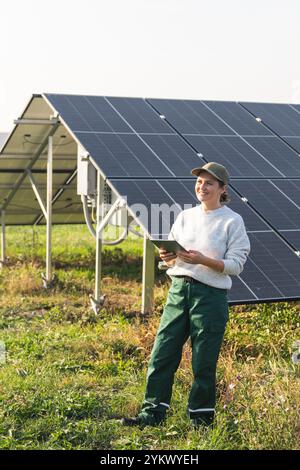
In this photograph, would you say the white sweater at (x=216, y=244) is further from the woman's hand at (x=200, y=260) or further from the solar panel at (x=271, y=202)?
the solar panel at (x=271, y=202)

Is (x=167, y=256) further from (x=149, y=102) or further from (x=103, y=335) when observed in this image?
(x=149, y=102)

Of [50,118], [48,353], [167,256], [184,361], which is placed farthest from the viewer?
[50,118]

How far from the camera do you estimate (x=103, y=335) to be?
30.1 ft

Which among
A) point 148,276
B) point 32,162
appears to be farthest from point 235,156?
A: point 32,162

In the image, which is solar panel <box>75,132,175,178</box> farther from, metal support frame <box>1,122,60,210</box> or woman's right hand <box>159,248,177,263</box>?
woman's right hand <box>159,248,177,263</box>

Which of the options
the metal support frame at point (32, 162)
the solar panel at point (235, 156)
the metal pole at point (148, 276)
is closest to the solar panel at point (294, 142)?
the solar panel at point (235, 156)

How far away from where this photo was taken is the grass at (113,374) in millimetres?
5871

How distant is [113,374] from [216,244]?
2.38 m

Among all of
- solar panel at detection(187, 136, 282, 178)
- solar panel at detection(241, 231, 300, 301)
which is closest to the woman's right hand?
solar panel at detection(241, 231, 300, 301)

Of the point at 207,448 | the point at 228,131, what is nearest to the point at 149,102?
the point at 228,131

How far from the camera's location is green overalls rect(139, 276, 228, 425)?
19.4 ft

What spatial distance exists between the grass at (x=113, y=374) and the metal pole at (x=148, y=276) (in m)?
0.17

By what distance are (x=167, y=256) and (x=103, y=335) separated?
3387mm
